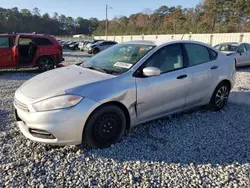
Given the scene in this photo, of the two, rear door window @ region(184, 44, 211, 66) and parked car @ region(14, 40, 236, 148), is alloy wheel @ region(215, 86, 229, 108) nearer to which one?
parked car @ region(14, 40, 236, 148)

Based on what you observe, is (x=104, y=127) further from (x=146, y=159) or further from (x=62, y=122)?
(x=146, y=159)

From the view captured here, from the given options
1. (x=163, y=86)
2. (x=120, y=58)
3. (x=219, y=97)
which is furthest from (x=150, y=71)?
(x=219, y=97)

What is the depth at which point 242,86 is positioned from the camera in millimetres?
6703

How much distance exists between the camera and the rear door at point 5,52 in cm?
862

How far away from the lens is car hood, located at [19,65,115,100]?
2.81m

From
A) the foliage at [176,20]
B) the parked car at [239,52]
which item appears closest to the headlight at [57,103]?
the parked car at [239,52]

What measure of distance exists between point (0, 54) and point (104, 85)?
7467mm

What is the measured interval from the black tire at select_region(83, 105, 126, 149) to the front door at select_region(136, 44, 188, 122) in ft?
1.21

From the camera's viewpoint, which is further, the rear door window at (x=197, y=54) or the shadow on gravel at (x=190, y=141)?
the rear door window at (x=197, y=54)

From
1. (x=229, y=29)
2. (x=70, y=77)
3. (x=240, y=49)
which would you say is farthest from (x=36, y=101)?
(x=229, y=29)

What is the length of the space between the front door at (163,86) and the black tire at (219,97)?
0.98 metres

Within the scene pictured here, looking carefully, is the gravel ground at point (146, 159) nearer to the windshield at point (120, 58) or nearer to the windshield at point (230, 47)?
the windshield at point (120, 58)

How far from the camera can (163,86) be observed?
338 centimetres

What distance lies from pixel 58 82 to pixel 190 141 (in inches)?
83.1
